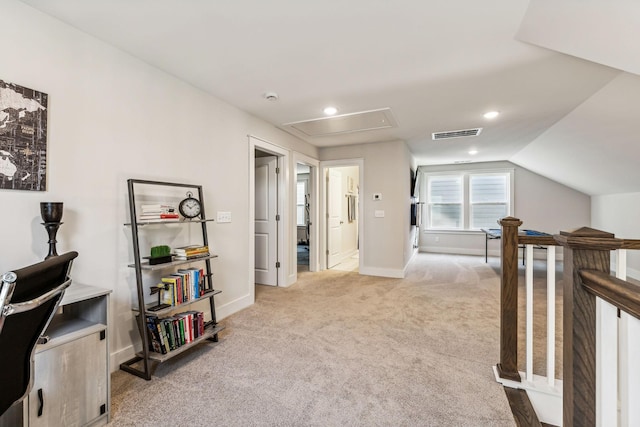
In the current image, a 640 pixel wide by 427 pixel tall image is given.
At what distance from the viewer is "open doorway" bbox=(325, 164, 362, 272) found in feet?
18.5

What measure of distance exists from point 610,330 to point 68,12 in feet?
10.2

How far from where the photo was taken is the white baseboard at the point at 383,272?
4.89m

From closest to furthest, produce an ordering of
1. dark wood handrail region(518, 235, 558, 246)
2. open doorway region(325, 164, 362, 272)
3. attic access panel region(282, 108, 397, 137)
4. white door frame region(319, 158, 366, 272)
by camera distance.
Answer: dark wood handrail region(518, 235, 558, 246), attic access panel region(282, 108, 397, 137), white door frame region(319, 158, 366, 272), open doorway region(325, 164, 362, 272)

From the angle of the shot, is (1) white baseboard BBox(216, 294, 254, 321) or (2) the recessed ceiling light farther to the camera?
(1) white baseboard BBox(216, 294, 254, 321)

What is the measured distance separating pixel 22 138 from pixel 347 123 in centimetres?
315

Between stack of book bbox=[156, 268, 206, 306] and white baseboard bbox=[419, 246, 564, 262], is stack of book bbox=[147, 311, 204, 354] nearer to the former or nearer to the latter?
stack of book bbox=[156, 268, 206, 306]

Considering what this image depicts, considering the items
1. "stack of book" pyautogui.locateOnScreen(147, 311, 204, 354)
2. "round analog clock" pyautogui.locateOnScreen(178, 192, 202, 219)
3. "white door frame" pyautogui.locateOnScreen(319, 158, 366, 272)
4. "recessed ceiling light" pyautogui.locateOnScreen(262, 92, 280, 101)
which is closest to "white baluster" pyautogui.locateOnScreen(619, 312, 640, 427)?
"stack of book" pyautogui.locateOnScreen(147, 311, 204, 354)

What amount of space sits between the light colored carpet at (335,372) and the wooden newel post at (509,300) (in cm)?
16

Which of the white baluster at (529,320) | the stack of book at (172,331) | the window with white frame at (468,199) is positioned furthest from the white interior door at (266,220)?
the window with white frame at (468,199)

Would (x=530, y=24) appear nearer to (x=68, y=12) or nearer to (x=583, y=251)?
(x=583, y=251)

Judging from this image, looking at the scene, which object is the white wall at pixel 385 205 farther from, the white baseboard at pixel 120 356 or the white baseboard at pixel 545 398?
the white baseboard at pixel 120 356

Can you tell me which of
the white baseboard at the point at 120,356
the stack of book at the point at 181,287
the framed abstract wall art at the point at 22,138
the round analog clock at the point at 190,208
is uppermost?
the framed abstract wall art at the point at 22,138

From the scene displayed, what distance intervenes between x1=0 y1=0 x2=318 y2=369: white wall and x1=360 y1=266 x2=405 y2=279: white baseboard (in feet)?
9.63

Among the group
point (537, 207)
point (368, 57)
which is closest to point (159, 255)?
point (368, 57)
